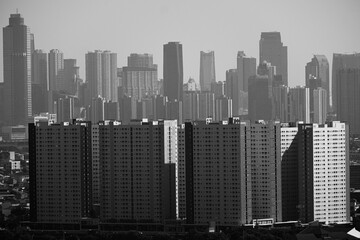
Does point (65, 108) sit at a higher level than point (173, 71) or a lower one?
lower

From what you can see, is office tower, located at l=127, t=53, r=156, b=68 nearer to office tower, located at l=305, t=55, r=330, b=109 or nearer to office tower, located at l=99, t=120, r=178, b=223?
office tower, located at l=305, t=55, r=330, b=109

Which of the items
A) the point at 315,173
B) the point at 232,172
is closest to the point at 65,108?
the point at 315,173

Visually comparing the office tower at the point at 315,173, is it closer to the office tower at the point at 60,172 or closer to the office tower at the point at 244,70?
the office tower at the point at 60,172

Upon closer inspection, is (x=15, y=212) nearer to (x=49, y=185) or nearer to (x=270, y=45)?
(x=49, y=185)

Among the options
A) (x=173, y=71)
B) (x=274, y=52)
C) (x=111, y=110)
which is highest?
(x=274, y=52)

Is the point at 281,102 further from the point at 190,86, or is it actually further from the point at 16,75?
the point at 16,75
